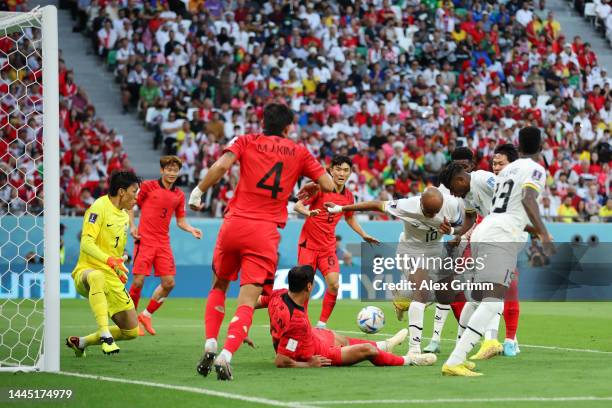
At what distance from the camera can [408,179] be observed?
27.4 metres

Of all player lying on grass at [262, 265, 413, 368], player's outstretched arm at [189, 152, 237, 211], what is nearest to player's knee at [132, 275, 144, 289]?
player lying on grass at [262, 265, 413, 368]

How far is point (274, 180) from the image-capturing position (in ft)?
32.9

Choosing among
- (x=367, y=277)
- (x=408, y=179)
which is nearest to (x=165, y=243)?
(x=367, y=277)

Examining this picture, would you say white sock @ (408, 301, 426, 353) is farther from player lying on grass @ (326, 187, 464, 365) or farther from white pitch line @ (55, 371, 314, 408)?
white pitch line @ (55, 371, 314, 408)

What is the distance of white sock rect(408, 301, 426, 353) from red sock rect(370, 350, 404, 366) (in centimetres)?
54

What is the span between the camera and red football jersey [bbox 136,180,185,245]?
634 inches

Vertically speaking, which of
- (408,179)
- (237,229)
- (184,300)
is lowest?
(184,300)

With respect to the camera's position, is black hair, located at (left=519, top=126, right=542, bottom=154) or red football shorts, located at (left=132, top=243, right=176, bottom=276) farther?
red football shorts, located at (left=132, top=243, right=176, bottom=276)

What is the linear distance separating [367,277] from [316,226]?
10.7 meters

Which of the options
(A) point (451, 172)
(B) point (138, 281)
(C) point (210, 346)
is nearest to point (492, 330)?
(A) point (451, 172)

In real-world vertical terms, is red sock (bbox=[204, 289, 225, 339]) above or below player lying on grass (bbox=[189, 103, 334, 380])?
below

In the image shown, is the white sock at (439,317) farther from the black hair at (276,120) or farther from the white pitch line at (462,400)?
the white pitch line at (462,400)

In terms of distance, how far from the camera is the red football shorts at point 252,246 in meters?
9.91

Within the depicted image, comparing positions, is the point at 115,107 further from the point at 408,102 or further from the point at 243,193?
the point at 243,193
